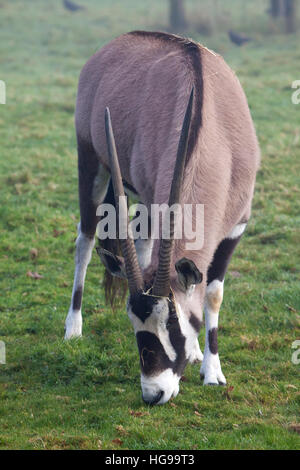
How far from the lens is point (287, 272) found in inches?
296

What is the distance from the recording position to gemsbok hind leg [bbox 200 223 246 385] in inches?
210

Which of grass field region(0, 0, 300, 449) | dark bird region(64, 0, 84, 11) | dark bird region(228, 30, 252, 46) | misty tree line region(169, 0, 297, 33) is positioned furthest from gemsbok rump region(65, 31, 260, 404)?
dark bird region(64, 0, 84, 11)

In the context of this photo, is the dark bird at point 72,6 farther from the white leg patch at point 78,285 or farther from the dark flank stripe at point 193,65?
the white leg patch at point 78,285

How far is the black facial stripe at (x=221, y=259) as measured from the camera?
5.43 metres

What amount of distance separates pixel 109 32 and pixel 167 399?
2221 centimetres

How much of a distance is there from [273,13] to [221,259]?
22223mm

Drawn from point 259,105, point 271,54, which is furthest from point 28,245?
point 271,54

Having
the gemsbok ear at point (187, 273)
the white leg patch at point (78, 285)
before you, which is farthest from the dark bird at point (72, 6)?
the gemsbok ear at point (187, 273)

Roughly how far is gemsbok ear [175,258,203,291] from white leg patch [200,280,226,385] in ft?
3.63

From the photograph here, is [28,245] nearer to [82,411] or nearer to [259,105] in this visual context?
[82,411]

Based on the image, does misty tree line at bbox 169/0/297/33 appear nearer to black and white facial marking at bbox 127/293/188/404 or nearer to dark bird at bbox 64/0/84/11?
dark bird at bbox 64/0/84/11

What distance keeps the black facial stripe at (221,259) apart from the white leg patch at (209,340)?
7cm

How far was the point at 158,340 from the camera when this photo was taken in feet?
14.2

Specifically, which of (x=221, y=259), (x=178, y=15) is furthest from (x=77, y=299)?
(x=178, y=15)
